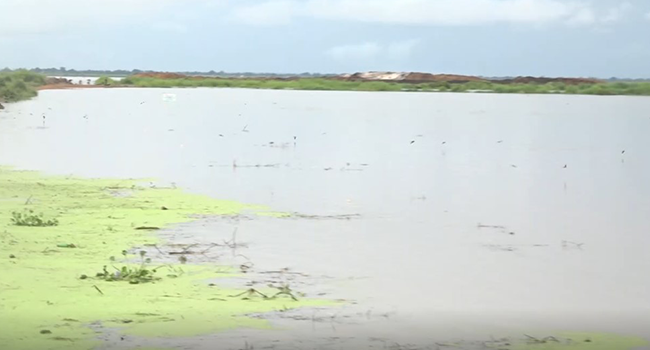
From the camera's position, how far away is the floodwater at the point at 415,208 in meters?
5.61

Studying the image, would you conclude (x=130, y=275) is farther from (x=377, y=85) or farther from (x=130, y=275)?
(x=377, y=85)

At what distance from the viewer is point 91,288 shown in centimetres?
551

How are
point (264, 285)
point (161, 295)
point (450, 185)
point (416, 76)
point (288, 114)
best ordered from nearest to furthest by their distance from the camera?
1. point (161, 295)
2. point (264, 285)
3. point (450, 185)
4. point (288, 114)
5. point (416, 76)

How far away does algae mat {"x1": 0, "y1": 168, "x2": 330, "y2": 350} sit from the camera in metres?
4.78

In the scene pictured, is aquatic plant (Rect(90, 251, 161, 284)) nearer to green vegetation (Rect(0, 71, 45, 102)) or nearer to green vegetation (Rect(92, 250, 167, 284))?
green vegetation (Rect(92, 250, 167, 284))

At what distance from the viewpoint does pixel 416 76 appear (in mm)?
45781

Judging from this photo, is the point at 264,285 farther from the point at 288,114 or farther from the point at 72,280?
the point at 288,114

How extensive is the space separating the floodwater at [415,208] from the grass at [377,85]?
19.6 metres

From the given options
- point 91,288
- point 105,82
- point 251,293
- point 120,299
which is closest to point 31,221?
point 91,288

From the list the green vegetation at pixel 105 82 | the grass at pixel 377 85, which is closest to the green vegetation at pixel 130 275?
the grass at pixel 377 85

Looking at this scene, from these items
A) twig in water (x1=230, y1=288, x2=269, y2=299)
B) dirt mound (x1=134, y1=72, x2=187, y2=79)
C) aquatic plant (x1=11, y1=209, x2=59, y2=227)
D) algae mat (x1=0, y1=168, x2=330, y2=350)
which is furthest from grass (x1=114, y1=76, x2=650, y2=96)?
twig in water (x1=230, y1=288, x2=269, y2=299)

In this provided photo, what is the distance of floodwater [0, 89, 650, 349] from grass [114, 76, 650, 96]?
19567mm

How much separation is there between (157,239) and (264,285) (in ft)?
4.90

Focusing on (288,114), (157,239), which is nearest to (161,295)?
(157,239)
